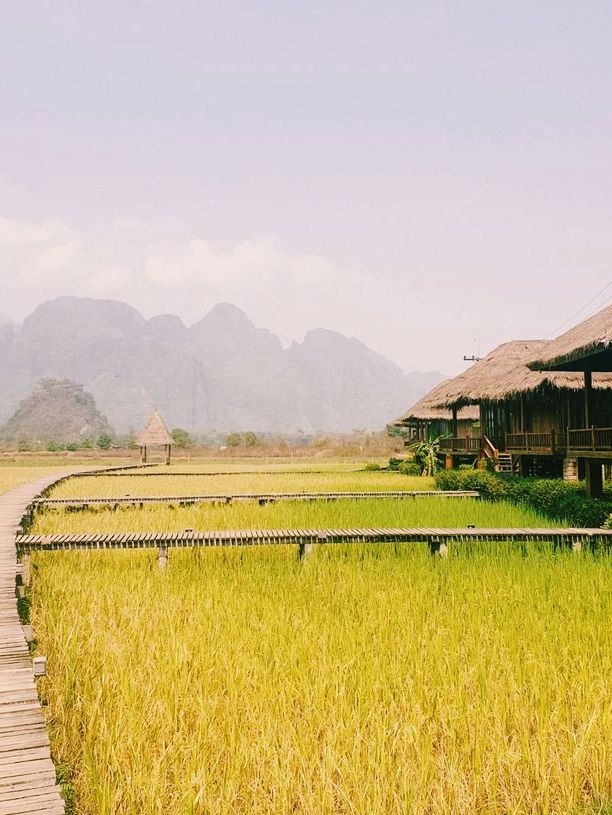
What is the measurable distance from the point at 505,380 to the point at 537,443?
293 centimetres

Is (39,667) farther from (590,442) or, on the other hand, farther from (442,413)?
(442,413)

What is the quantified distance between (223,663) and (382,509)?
8365 millimetres

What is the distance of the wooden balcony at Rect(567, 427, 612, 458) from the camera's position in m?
11.3

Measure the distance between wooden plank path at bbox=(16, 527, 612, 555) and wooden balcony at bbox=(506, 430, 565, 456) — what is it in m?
8.04

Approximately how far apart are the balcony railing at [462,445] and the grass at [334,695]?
16.7m

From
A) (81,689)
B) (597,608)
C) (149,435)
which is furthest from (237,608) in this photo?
(149,435)

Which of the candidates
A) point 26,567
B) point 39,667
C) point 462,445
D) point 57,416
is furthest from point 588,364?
point 57,416

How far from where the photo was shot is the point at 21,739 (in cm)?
286

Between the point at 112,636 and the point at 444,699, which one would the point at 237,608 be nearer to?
the point at 112,636

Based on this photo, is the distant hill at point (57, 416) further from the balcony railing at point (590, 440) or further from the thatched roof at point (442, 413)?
the balcony railing at point (590, 440)

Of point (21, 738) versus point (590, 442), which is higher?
point (590, 442)

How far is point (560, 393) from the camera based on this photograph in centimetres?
1903

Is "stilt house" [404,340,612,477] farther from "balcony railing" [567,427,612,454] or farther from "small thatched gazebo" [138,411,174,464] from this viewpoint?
"small thatched gazebo" [138,411,174,464]

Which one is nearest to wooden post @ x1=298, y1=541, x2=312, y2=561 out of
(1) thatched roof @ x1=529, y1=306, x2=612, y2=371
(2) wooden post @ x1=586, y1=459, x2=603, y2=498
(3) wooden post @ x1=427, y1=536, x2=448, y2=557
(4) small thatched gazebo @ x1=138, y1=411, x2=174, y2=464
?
(3) wooden post @ x1=427, y1=536, x2=448, y2=557
